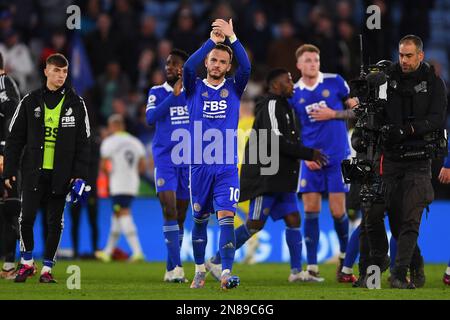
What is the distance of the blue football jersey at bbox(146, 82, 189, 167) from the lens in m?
13.1

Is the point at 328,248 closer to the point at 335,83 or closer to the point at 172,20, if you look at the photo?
the point at 335,83

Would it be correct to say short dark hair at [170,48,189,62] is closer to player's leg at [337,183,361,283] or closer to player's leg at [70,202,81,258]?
player's leg at [337,183,361,283]

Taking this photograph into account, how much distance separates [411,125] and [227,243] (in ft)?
7.53

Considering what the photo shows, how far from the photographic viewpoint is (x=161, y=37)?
23.8 metres

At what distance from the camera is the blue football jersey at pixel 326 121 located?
1413 centimetres

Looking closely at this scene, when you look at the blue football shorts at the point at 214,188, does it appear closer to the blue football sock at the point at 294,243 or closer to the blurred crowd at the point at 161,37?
the blue football sock at the point at 294,243

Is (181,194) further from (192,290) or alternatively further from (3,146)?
(192,290)

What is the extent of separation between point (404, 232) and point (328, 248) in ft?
23.9

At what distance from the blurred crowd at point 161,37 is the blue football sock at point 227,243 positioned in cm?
948

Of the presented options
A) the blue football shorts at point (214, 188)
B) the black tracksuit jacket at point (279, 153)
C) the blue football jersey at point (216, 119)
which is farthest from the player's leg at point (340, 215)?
the blue football jersey at point (216, 119)

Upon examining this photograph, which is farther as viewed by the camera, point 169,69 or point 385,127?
point 169,69

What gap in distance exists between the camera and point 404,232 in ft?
37.6
